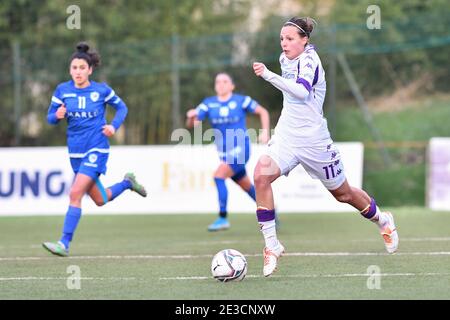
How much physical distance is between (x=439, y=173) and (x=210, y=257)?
929 centimetres

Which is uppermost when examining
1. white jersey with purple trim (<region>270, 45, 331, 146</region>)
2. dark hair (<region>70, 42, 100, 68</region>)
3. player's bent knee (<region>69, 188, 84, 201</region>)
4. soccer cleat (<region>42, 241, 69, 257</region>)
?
dark hair (<region>70, 42, 100, 68</region>)

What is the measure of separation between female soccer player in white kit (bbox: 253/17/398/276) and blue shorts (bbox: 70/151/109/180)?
2.66 metres

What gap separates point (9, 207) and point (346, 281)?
1136 cm

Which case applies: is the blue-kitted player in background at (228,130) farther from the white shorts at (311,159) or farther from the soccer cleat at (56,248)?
the white shorts at (311,159)

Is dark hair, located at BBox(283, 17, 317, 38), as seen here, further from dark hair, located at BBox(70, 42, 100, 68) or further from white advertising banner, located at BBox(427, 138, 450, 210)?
white advertising banner, located at BBox(427, 138, 450, 210)

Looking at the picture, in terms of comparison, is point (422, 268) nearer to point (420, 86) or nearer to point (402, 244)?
point (402, 244)

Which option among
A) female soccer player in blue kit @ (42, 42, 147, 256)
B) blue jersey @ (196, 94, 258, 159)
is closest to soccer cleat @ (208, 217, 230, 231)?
blue jersey @ (196, 94, 258, 159)

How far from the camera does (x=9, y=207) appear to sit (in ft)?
59.8

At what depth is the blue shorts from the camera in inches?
423

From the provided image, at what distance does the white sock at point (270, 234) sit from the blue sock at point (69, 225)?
2.72 m

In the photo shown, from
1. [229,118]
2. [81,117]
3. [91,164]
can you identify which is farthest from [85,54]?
[229,118]

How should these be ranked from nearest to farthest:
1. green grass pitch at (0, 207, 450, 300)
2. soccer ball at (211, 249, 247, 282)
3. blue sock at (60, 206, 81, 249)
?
green grass pitch at (0, 207, 450, 300) < soccer ball at (211, 249, 247, 282) < blue sock at (60, 206, 81, 249)

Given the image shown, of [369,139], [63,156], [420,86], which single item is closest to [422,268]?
[63,156]

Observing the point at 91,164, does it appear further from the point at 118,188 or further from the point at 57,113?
the point at 118,188
